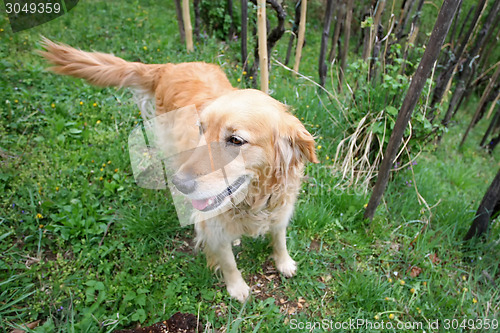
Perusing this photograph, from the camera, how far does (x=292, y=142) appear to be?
191 centimetres

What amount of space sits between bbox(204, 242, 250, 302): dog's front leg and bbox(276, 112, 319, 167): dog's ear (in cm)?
73

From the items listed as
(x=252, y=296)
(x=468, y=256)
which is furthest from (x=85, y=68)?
(x=468, y=256)

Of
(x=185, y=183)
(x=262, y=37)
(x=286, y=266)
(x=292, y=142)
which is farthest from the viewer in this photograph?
(x=262, y=37)

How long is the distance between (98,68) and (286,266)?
2.22m

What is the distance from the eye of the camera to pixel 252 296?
7.14ft

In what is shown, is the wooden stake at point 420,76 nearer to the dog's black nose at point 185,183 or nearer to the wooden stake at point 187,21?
the dog's black nose at point 185,183

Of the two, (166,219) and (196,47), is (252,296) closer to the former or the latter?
(166,219)

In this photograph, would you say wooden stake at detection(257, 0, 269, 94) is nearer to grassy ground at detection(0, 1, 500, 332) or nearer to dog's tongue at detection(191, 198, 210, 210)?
grassy ground at detection(0, 1, 500, 332)

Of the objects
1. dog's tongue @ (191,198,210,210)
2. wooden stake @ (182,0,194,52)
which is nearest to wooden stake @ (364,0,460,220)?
dog's tongue @ (191,198,210,210)

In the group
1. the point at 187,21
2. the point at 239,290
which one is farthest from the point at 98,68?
the point at 239,290

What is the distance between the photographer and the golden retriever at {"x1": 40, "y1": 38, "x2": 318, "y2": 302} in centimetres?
168

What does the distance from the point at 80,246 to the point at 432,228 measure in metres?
2.94

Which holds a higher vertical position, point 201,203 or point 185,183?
point 185,183

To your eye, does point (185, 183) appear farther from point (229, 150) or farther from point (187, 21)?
point (187, 21)
